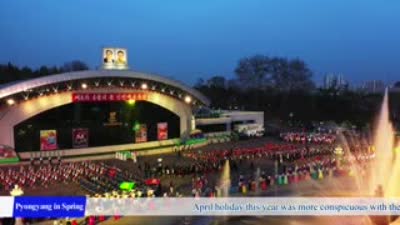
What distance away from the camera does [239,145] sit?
43.1 meters

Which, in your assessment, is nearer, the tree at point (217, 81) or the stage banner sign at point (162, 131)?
the stage banner sign at point (162, 131)

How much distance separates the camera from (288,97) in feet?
260

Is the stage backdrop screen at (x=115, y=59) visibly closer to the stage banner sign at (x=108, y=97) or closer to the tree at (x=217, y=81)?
the stage banner sign at (x=108, y=97)

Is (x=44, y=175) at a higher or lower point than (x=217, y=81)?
lower

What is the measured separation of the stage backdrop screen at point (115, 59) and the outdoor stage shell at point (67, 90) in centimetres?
170

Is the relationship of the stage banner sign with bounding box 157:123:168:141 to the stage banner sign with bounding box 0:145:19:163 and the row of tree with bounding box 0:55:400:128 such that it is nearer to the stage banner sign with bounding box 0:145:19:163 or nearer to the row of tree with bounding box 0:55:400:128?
the stage banner sign with bounding box 0:145:19:163

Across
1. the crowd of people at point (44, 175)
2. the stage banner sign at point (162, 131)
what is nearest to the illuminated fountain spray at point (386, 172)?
the crowd of people at point (44, 175)

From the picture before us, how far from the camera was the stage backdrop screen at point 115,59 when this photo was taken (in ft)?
129

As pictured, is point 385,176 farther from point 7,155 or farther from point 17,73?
point 17,73

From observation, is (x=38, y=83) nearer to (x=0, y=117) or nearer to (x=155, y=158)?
(x=0, y=117)

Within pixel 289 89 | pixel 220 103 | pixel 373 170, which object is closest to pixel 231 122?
pixel 373 170

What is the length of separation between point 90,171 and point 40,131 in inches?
363
